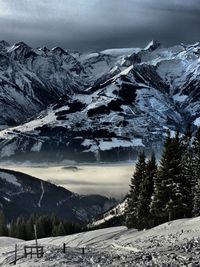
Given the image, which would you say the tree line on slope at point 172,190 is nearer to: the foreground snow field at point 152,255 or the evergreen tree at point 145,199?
the evergreen tree at point 145,199

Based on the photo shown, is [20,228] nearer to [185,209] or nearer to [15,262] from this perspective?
[185,209]

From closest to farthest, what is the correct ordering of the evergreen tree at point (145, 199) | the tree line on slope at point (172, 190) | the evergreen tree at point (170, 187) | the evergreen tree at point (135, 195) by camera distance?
the evergreen tree at point (170, 187) → the tree line on slope at point (172, 190) → the evergreen tree at point (145, 199) → the evergreen tree at point (135, 195)

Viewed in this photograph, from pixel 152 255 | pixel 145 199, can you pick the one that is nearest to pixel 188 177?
pixel 145 199

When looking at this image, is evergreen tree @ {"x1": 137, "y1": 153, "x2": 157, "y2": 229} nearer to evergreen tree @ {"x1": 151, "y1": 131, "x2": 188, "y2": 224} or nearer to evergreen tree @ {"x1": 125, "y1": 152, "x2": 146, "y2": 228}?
evergreen tree @ {"x1": 125, "y1": 152, "x2": 146, "y2": 228}

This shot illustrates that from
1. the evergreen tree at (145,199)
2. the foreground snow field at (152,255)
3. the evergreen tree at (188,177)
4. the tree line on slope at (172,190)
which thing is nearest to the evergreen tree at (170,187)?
the tree line on slope at (172,190)

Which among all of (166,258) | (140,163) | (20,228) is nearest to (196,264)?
(166,258)

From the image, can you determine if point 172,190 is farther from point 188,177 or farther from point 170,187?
point 188,177

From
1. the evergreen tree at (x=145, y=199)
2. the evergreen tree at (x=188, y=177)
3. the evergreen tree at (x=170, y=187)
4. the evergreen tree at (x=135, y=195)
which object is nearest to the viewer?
the evergreen tree at (x=170, y=187)

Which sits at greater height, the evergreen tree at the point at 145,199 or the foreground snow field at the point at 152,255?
the evergreen tree at the point at 145,199

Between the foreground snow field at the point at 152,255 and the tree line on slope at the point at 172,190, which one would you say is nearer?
the foreground snow field at the point at 152,255

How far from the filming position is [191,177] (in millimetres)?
87812

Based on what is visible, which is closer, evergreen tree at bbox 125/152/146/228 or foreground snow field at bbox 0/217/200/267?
foreground snow field at bbox 0/217/200/267

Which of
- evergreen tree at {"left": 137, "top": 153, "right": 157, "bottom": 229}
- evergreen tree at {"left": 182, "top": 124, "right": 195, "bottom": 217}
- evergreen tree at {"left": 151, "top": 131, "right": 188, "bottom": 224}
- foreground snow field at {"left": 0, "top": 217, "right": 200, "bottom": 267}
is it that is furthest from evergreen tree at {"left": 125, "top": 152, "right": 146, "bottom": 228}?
foreground snow field at {"left": 0, "top": 217, "right": 200, "bottom": 267}

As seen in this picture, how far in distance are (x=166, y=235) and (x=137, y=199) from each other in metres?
36.6
